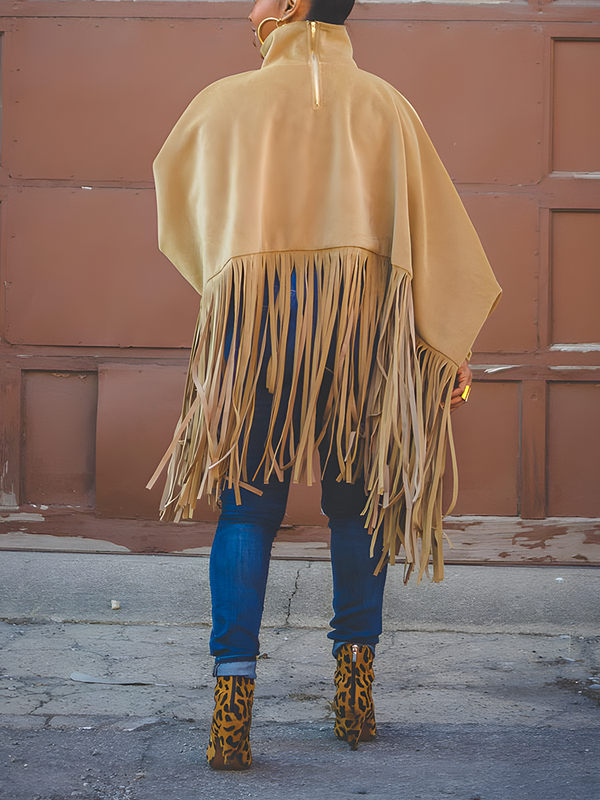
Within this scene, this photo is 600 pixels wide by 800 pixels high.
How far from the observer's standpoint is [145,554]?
293 centimetres

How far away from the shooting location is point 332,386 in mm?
1603

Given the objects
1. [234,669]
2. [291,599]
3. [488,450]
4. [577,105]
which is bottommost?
[291,599]

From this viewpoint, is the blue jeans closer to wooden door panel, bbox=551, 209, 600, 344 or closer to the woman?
the woman

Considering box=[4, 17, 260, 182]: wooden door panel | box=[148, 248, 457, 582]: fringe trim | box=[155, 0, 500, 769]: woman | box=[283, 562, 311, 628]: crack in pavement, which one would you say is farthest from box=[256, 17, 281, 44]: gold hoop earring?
box=[283, 562, 311, 628]: crack in pavement

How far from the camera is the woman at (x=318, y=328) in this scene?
5.15 ft

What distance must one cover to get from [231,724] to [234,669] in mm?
95

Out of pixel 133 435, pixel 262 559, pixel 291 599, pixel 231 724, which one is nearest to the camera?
pixel 231 724

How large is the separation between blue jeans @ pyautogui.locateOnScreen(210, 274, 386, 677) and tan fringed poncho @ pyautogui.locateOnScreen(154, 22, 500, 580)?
0.03 meters

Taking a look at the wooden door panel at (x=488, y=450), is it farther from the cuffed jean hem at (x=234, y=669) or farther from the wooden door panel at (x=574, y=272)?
the cuffed jean hem at (x=234, y=669)

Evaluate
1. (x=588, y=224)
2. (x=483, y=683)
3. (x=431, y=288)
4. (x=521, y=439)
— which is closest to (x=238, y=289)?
(x=431, y=288)

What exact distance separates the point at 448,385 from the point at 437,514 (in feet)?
0.86

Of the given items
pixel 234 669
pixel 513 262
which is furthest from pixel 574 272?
pixel 234 669

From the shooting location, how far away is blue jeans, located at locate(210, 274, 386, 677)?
1531 mm

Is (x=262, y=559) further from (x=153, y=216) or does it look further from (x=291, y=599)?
(x=153, y=216)
